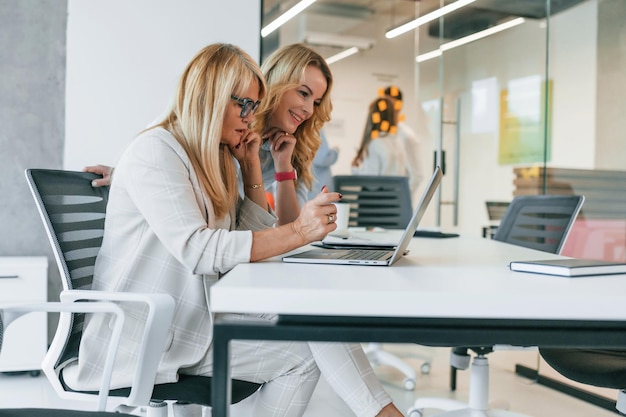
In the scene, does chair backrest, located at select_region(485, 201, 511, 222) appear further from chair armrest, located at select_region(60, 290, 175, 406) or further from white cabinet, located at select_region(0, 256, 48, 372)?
chair armrest, located at select_region(60, 290, 175, 406)

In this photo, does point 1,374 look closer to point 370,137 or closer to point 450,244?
point 450,244

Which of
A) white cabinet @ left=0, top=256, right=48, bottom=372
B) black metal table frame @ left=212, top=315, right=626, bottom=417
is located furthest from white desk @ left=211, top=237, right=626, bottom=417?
white cabinet @ left=0, top=256, right=48, bottom=372

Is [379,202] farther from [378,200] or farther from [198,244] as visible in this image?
[198,244]

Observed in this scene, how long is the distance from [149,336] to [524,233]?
1830 mm

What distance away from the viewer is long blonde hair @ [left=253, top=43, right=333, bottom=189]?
8.00ft

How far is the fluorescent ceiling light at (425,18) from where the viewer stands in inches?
198

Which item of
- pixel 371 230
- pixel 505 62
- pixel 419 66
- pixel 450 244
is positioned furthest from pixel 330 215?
pixel 419 66

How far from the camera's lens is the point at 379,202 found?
11.8ft

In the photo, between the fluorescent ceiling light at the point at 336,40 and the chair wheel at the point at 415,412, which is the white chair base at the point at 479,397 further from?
the fluorescent ceiling light at the point at 336,40

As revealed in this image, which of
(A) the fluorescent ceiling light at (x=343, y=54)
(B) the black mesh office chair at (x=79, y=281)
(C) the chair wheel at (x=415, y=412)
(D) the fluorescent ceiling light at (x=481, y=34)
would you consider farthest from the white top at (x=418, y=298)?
(A) the fluorescent ceiling light at (x=343, y=54)

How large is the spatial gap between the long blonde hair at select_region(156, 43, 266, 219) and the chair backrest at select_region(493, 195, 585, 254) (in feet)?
4.47

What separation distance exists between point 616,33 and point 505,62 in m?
0.96

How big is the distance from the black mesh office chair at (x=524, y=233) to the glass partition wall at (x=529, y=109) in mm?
441

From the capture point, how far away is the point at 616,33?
350 centimetres
